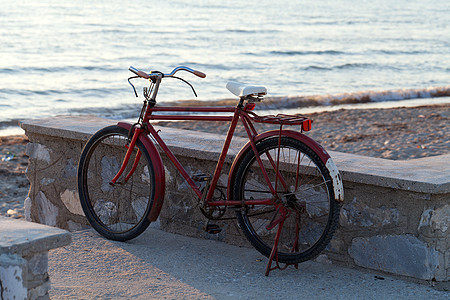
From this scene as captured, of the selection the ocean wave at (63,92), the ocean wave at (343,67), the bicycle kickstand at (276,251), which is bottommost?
the bicycle kickstand at (276,251)

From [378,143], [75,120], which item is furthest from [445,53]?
[75,120]

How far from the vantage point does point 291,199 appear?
10.8ft

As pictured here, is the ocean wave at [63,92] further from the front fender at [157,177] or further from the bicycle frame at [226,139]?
the front fender at [157,177]

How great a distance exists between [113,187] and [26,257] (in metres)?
1.77

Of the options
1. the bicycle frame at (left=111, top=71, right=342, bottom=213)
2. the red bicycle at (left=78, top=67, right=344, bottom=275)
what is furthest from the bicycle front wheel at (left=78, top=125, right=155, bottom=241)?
the bicycle frame at (left=111, top=71, right=342, bottom=213)

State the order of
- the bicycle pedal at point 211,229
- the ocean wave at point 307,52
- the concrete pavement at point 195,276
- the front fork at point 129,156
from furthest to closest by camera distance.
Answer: the ocean wave at point 307,52 → the front fork at point 129,156 → the bicycle pedal at point 211,229 → the concrete pavement at point 195,276

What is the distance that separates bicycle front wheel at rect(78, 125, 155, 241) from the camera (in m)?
3.85

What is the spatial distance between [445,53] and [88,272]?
22.4 m

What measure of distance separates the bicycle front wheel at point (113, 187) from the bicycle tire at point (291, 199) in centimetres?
61

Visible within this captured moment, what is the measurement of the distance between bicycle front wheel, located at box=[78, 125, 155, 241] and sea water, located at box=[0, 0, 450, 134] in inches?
308

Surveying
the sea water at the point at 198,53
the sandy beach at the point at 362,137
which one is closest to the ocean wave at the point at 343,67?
the sea water at the point at 198,53

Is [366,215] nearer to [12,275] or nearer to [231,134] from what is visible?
[231,134]

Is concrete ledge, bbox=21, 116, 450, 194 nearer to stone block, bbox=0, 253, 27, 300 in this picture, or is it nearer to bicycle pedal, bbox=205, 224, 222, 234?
bicycle pedal, bbox=205, 224, 222, 234

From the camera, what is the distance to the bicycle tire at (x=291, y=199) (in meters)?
3.20
